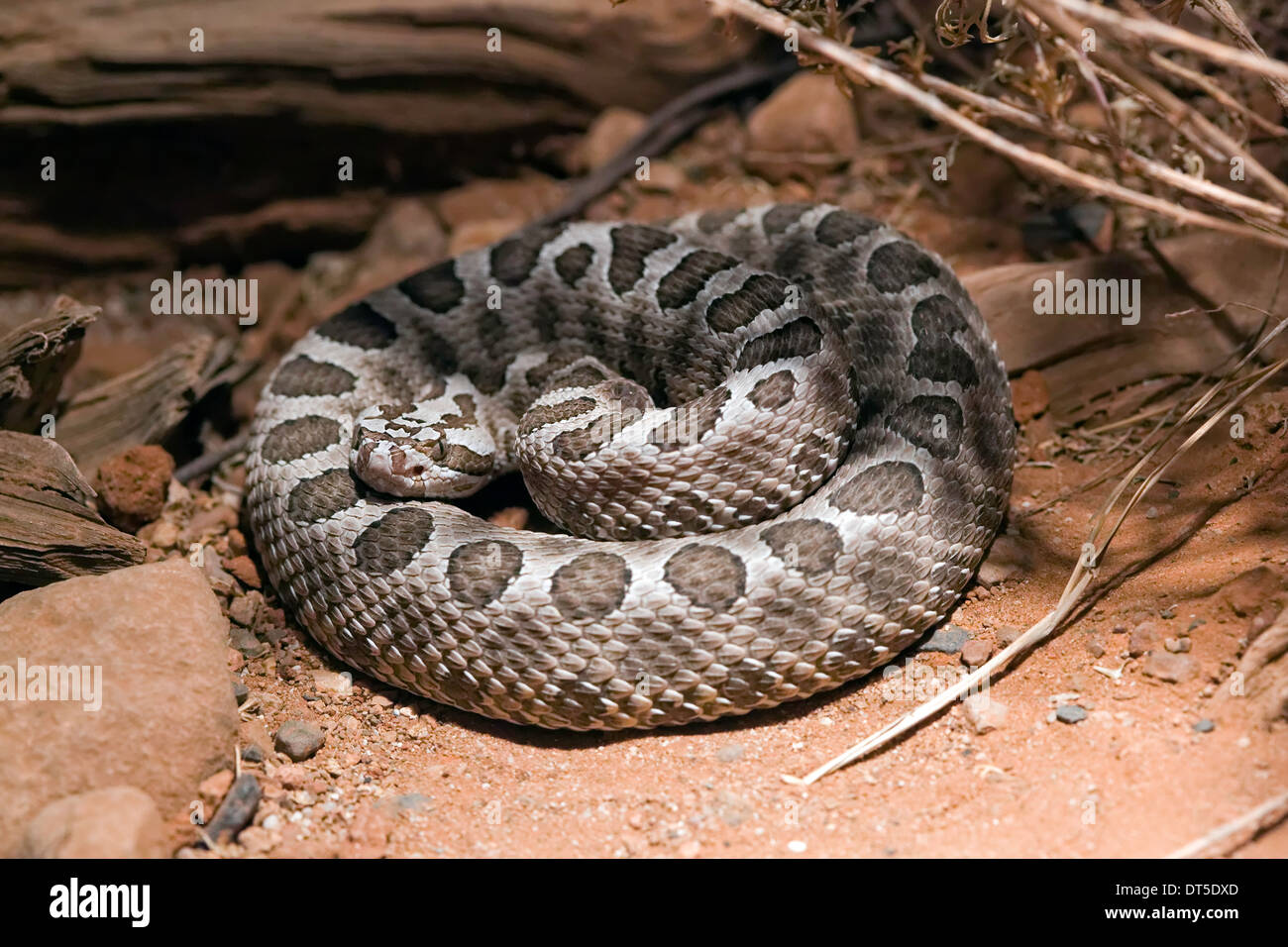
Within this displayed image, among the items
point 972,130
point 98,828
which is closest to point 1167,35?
point 972,130

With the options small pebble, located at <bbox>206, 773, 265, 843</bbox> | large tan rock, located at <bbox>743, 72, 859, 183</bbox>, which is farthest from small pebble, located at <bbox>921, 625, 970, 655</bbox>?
large tan rock, located at <bbox>743, 72, 859, 183</bbox>

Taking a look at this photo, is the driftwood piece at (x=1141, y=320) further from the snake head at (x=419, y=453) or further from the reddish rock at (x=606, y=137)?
the reddish rock at (x=606, y=137)

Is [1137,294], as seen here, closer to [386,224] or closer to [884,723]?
[884,723]

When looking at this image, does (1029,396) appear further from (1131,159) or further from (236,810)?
(236,810)

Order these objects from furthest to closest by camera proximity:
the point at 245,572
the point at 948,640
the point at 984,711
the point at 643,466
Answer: the point at 245,572 → the point at 643,466 → the point at 948,640 → the point at 984,711

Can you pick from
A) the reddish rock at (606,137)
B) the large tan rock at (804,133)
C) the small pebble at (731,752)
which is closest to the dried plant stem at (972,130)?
the small pebble at (731,752)

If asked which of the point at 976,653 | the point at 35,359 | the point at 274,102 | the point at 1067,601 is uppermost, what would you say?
the point at 274,102

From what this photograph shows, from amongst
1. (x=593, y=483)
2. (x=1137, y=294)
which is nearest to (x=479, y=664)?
(x=593, y=483)
